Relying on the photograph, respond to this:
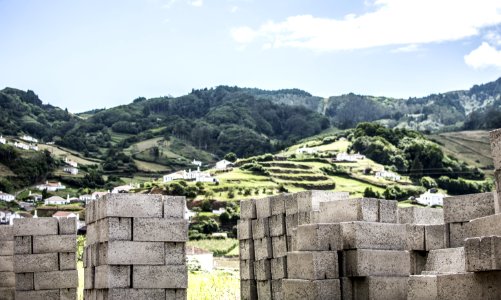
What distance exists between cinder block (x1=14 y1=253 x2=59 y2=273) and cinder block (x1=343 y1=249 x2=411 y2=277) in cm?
866

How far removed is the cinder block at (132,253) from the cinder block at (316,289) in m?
3.17

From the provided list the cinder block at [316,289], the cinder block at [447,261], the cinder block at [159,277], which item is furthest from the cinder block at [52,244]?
the cinder block at [447,261]

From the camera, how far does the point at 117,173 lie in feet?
576

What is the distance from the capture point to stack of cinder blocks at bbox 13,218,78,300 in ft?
64.0

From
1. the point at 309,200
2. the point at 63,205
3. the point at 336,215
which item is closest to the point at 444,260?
the point at 336,215

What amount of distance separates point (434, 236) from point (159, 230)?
5.24m

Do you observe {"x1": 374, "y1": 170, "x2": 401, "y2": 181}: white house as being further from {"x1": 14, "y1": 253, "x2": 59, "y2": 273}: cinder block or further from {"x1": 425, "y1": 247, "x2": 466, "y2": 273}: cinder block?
{"x1": 425, "y1": 247, "x2": 466, "y2": 273}: cinder block

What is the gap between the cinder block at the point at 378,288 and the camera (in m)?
13.8

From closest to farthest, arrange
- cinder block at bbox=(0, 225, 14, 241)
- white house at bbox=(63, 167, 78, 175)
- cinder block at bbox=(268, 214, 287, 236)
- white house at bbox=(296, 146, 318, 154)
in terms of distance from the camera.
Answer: cinder block at bbox=(268, 214, 287, 236) < cinder block at bbox=(0, 225, 14, 241) < white house at bbox=(63, 167, 78, 175) < white house at bbox=(296, 146, 318, 154)

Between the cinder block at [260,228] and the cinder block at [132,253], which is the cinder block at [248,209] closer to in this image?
the cinder block at [260,228]

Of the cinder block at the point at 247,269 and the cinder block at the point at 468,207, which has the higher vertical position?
the cinder block at the point at 468,207

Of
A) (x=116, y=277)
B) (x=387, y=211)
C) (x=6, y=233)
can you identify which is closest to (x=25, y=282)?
(x=6, y=233)

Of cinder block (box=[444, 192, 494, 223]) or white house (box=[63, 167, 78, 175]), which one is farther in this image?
white house (box=[63, 167, 78, 175])

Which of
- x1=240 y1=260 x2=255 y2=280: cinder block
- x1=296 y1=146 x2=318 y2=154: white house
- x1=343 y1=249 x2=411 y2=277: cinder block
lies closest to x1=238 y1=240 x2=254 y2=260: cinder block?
x1=240 y1=260 x2=255 y2=280: cinder block
